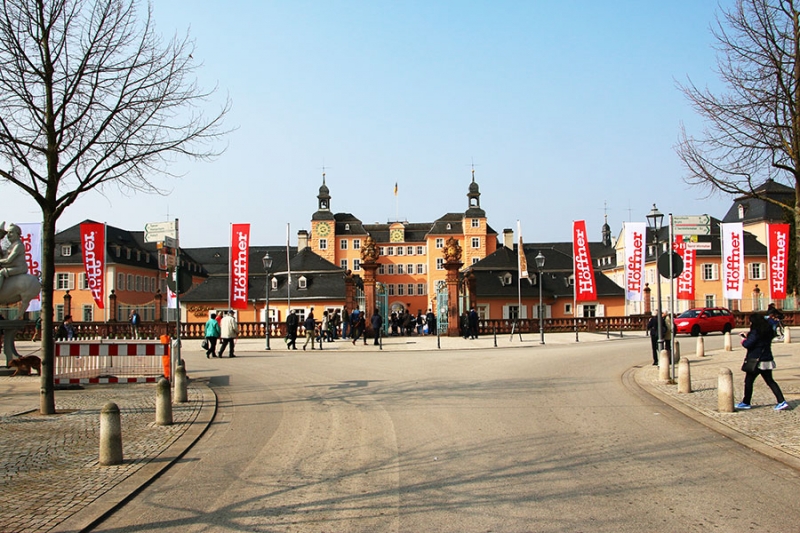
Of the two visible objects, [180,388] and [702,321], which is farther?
[702,321]

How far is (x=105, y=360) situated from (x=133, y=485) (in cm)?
935

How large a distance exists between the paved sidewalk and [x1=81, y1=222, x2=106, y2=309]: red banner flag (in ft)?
77.2

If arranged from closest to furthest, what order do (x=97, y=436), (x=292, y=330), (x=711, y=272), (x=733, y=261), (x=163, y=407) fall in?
(x=97, y=436) → (x=163, y=407) → (x=292, y=330) → (x=733, y=261) → (x=711, y=272)

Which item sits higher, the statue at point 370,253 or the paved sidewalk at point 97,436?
the statue at point 370,253

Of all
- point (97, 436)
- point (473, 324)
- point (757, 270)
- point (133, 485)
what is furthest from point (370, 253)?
point (757, 270)

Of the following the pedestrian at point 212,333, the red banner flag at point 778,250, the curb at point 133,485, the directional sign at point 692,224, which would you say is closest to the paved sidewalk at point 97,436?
the curb at point 133,485

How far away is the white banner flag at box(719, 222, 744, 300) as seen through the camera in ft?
145

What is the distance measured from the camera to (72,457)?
8.86 meters

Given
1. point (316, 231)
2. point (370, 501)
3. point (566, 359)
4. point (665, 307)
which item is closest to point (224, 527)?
point (370, 501)

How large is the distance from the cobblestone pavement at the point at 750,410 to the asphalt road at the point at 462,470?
0.37 metres

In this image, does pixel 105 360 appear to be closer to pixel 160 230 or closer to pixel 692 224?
pixel 160 230

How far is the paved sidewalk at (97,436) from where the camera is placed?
22.3ft

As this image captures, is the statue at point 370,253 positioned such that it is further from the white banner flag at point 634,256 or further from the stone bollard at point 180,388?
the stone bollard at point 180,388

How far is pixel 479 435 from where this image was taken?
32.4 ft
